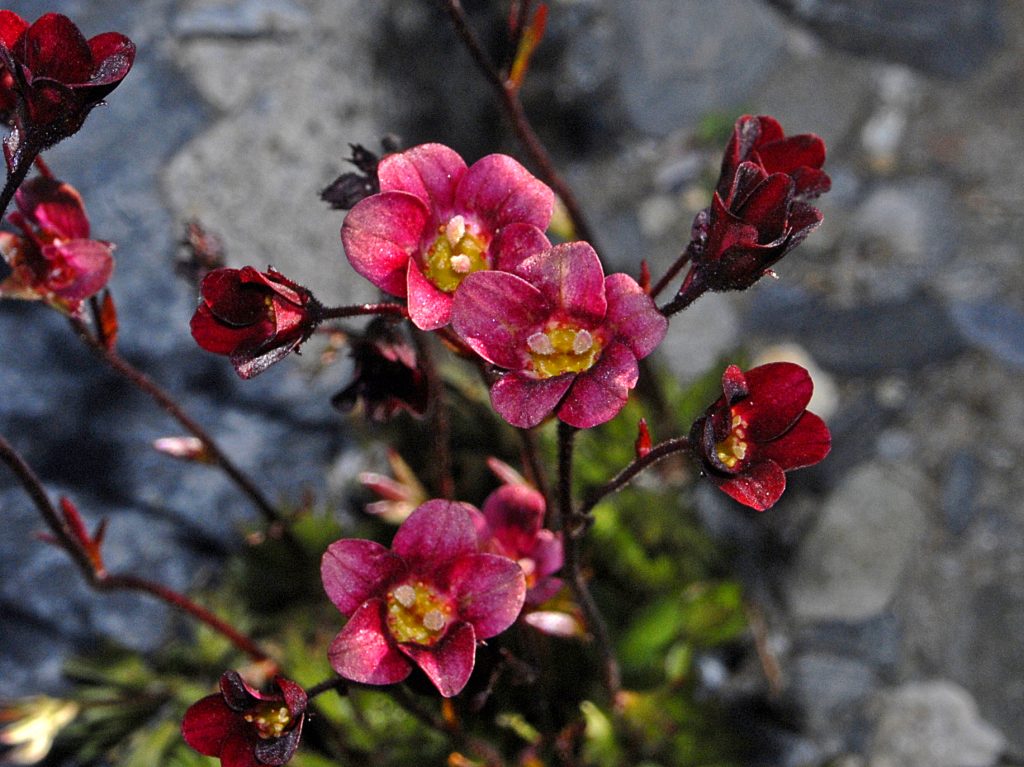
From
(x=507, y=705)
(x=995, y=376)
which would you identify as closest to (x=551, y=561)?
(x=507, y=705)

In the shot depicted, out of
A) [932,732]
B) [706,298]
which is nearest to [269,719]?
[932,732]

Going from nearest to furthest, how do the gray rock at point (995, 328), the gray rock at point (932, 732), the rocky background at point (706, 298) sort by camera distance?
1. the rocky background at point (706, 298)
2. the gray rock at point (932, 732)
3. the gray rock at point (995, 328)

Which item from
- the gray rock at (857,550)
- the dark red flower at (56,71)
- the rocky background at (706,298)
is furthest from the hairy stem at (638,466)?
the gray rock at (857,550)

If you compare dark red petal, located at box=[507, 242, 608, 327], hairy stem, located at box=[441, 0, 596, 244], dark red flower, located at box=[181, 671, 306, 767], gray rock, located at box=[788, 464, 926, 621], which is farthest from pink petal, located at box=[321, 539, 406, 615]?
gray rock, located at box=[788, 464, 926, 621]

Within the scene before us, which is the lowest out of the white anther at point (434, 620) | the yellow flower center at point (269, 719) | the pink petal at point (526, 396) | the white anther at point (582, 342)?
the yellow flower center at point (269, 719)

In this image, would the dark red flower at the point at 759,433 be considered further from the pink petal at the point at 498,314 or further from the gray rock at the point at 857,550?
the gray rock at the point at 857,550

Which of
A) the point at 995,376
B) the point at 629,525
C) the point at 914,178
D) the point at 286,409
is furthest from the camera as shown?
the point at 914,178

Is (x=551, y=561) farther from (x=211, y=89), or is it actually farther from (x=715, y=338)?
(x=715, y=338)
